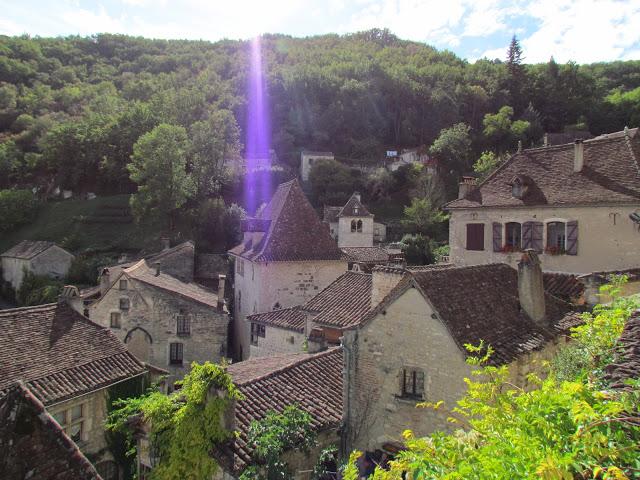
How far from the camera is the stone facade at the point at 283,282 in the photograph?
25.8 meters

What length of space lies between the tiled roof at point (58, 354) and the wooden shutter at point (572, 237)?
16.5 m

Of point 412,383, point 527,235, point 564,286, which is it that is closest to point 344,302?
point 412,383

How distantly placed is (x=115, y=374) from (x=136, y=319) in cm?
863

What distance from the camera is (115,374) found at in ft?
53.6

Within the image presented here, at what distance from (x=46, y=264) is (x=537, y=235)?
4205 cm

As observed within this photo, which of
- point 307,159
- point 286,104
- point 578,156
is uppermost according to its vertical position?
point 286,104

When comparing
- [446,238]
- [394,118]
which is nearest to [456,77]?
[394,118]

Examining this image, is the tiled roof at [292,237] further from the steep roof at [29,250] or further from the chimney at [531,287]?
the steep roof at [29,250]

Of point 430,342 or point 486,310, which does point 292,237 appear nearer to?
point 486,310

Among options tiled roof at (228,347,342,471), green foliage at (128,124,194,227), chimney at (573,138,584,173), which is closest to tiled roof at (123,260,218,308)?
tiled roof at (228,347,342,471)

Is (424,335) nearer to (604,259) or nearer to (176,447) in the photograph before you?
(176,447)

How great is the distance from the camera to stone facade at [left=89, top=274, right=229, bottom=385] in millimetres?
24625

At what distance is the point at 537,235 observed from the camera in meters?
20.2

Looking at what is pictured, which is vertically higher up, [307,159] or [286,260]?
[307,159]
